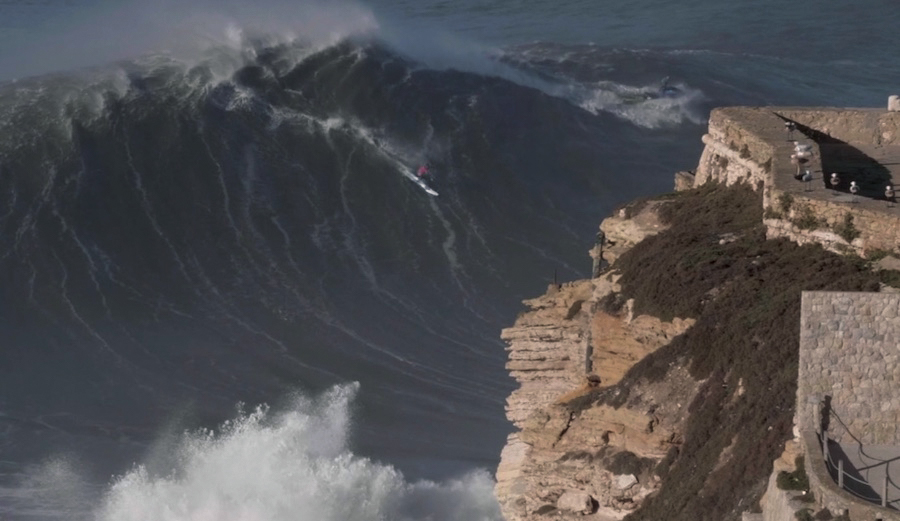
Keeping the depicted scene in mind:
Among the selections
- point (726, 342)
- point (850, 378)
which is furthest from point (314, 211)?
Answer: point (850, 378)

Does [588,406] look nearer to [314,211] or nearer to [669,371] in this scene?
[669,371]

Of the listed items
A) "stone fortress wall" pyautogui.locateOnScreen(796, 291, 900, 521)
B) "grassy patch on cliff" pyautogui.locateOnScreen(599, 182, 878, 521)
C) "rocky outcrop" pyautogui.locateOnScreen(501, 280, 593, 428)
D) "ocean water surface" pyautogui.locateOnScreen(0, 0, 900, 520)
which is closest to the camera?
"stone fortress wall" pyautogui.locateOnScreen(796, 291, 900, 521)

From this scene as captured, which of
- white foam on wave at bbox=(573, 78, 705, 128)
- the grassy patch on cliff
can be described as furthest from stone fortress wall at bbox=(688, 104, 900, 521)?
white foam on wave at bbox=(573, 78, 705, 128)

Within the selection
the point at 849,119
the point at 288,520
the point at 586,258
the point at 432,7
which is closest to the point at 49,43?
the point at 432,7

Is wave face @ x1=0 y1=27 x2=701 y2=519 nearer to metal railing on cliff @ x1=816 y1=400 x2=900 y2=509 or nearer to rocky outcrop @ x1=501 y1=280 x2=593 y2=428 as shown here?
rocky outcrop @ x1=501 y1=280 x2=593 y2=428

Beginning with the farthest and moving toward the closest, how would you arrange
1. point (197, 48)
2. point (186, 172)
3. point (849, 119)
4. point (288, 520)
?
point (197, 48)
point (186, 172)
point (288, 520)
point (849, 119)

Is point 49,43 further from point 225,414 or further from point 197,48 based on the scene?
point 225,414

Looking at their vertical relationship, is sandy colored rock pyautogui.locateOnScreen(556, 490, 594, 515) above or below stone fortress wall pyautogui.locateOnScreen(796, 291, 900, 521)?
above
